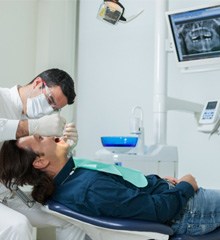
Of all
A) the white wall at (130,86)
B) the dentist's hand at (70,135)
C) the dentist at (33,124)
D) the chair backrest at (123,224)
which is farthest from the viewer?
the white wall at (130,86)

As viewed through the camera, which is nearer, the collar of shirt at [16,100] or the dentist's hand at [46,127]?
the dentist's hand at [46,127]

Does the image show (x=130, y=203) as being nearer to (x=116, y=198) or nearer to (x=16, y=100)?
(x=116, y=198)

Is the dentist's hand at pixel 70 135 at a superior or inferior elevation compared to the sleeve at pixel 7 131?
inferior

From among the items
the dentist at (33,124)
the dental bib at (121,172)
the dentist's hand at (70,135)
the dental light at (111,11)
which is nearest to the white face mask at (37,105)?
the dentist at (33,124)

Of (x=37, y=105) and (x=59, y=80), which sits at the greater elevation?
(x=59, y=80)

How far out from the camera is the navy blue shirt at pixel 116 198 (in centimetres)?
142

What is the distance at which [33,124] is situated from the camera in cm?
167

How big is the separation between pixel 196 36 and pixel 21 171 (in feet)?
4.19

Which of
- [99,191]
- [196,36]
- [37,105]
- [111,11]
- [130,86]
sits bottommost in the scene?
[99,191]

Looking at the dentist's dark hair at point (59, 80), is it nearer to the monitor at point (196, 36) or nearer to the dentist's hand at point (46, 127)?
the dentist's hand at point (46, 127)

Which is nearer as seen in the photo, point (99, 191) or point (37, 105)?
point (99, 191)

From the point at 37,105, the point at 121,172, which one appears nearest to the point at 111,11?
the point at 37,105

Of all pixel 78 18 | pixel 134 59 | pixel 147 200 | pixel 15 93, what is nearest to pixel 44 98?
pixel 15 93

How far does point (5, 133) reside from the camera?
63.8 inches
